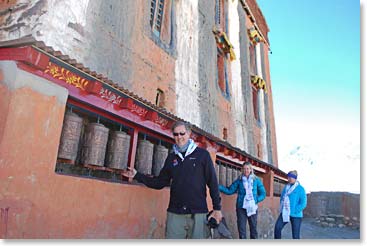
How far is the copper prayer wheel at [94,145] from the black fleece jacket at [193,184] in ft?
3.46

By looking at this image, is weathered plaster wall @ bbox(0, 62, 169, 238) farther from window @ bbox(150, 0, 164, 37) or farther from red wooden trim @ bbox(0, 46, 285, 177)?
window @ bbox(150, 0, 164, 37)

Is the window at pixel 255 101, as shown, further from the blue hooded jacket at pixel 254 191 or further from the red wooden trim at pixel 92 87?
the red wooden trim at pixel 92 87

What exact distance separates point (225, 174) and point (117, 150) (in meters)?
3.26

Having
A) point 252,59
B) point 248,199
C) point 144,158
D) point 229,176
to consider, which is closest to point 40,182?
point 144,158

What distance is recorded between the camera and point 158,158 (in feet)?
15.2

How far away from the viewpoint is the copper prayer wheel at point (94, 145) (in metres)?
3.64

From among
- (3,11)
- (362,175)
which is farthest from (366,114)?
(3,11)

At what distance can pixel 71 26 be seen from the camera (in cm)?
449

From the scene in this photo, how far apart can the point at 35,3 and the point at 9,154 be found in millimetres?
2401

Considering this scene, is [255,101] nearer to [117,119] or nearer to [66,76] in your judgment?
[117,119]

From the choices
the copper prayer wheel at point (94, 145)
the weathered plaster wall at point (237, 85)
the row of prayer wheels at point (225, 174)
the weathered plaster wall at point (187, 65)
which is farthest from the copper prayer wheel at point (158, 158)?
the weathered plaster wall at point (237, 85)

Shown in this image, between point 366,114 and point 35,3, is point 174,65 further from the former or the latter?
point 366,114

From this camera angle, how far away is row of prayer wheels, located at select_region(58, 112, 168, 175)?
339cm

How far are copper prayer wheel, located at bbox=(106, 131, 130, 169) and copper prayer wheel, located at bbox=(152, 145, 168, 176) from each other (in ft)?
2.20
